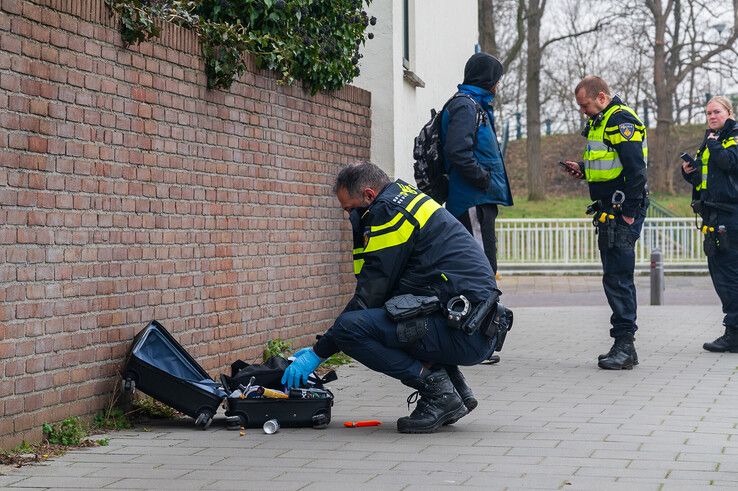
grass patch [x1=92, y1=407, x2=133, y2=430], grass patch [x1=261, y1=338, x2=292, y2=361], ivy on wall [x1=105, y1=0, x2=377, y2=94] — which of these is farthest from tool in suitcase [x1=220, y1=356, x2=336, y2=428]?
grass patch [x1=261, y1=338, x2=292, y2=361]

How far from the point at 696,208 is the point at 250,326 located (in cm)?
458

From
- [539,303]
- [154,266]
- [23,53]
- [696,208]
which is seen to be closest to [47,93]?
[23,53]

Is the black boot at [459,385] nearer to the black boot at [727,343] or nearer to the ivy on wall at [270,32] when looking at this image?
the ivy on wall at [270,32]

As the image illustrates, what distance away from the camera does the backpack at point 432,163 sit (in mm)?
9992

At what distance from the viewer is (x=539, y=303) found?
1888 cm

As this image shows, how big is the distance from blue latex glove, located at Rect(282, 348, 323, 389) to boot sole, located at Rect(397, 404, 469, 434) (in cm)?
56

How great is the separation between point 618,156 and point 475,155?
107cm

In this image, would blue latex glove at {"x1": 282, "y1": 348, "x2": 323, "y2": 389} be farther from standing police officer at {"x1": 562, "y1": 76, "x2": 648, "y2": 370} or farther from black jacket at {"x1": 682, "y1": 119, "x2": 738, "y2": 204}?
black jacket at {"x1": 682, "y1": 119, "x2": 738, "y2": 204}

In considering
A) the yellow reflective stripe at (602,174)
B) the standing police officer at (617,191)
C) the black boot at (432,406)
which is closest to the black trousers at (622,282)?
the standing police officer at (617,191)

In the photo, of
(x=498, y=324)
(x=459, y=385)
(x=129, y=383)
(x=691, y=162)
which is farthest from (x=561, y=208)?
(x=129, y=383)

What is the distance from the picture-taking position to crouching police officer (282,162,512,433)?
6770 millimetres

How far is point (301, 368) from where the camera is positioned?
687 centimetres

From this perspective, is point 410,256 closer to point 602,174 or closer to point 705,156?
point 602,174

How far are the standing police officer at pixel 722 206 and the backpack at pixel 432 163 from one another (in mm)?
2559
